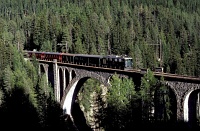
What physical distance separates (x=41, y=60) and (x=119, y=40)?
25.2 m

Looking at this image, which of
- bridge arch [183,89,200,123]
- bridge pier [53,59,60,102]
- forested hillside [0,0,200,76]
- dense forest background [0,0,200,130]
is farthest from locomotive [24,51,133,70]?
Result: bridge arch [183,89,200,123]

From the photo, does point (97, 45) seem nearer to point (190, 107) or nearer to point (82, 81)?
point (82, 81)

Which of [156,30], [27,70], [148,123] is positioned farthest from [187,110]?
[156,30]

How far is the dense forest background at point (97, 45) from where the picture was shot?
42359 mm

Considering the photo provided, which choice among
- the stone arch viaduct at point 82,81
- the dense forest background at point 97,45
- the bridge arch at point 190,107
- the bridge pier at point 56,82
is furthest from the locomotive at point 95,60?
the bridge arch at point 190,107

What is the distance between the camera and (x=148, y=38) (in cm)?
10106

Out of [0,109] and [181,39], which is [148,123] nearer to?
[0,109]

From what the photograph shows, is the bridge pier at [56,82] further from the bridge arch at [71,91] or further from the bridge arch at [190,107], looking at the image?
the bridge arch at [190,107]

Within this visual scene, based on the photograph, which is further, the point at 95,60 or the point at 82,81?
the point at 82,81

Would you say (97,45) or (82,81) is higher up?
(97,45)

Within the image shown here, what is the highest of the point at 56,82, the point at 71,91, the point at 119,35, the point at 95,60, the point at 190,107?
the point at 119,35

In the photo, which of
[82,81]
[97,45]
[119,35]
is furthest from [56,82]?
[119,35]

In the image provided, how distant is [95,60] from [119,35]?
3516 cm

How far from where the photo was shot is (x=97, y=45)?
88375 mm
